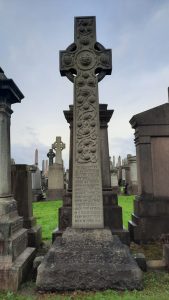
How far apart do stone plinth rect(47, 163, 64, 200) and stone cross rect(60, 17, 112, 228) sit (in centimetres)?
1143

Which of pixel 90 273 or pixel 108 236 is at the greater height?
pixel 108 236

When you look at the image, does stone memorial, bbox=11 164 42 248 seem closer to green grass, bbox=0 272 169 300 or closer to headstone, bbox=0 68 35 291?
headstone, bbox=0 68 35 291

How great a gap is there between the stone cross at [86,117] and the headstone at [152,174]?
7.96 feet

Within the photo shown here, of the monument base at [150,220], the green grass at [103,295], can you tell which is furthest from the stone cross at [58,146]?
the green grass at [103,295]

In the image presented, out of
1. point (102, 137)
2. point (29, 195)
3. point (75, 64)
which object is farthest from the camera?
point (102, 137)

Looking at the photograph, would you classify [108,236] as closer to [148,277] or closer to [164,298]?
[148,277]

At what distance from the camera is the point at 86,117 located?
428cm

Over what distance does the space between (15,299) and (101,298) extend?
101 centimetres

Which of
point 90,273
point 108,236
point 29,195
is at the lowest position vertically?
point 90,273

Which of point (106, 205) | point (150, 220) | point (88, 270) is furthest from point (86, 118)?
point (150, 220)

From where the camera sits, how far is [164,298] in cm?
297

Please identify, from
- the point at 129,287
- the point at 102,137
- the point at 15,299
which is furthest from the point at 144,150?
the point at 15,299

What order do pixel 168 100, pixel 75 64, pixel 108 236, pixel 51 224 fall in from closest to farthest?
pixel 108 236
pixel 75 64
pixel 168 100
pixel 51 224

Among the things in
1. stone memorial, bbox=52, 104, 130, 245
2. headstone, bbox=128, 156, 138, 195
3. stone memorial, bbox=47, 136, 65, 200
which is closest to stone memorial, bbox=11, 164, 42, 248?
stone memorial, bbox=52, 104, 130, 245
